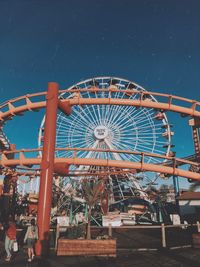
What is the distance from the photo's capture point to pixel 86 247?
757 cm

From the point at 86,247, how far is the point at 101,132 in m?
19.4

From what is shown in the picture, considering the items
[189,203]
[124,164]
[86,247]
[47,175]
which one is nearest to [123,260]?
[86,247]

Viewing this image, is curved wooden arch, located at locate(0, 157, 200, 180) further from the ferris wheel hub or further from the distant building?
the distant building

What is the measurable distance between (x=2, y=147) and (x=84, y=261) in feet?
40.0

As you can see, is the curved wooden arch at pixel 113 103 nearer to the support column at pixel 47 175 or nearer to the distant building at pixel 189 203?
the support column at pixel 47 175

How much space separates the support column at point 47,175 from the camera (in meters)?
6.30

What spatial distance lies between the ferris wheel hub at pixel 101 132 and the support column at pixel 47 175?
1887 centimetres

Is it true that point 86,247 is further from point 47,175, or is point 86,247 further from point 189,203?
point 189,203

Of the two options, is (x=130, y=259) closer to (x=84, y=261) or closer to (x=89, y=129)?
(x=84, y=261)

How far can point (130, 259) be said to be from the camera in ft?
23.5

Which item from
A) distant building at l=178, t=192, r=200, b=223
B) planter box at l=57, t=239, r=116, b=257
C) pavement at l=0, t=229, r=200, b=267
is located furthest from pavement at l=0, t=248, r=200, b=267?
distant building at l=178, t=192, r=200, b=223

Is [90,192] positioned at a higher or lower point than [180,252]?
higher

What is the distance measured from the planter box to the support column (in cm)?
113

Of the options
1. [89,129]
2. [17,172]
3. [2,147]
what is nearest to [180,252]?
[17,172]
